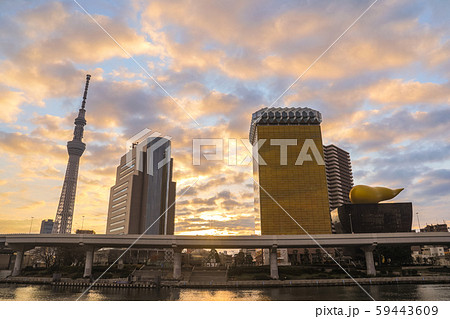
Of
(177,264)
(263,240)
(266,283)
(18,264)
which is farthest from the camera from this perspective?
(18,264)

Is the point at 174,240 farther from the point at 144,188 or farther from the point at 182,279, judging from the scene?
the point at 144,188

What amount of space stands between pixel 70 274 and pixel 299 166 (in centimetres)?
11022

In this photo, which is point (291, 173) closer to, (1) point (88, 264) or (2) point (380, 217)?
(2) point (380, 217)

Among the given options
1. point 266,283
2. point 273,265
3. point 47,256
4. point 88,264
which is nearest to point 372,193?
point 273,265

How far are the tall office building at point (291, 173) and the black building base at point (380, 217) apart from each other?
98.2ft

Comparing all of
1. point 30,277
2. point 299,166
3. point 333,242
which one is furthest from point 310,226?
point 30,277

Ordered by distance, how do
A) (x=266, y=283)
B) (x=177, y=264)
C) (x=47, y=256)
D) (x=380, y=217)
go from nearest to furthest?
(x=266, y=283) → (x=177, y=264) → (x=47, y=256) → (x=380, y=217)

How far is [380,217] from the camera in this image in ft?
375

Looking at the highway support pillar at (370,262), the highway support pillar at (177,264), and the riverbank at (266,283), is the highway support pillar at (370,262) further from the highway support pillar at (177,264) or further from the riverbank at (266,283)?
the highway support pillar at (177,264)

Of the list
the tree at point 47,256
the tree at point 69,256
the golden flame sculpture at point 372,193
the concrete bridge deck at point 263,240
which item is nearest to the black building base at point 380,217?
the golden flame sculpture at point 372,193

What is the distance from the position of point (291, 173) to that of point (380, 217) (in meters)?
47.7

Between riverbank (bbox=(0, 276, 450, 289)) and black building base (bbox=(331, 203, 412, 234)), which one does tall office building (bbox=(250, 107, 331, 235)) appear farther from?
riverbank (bbox=(0, 276, 450, 289))

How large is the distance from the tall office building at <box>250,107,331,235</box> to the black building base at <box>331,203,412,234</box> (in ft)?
98.2
